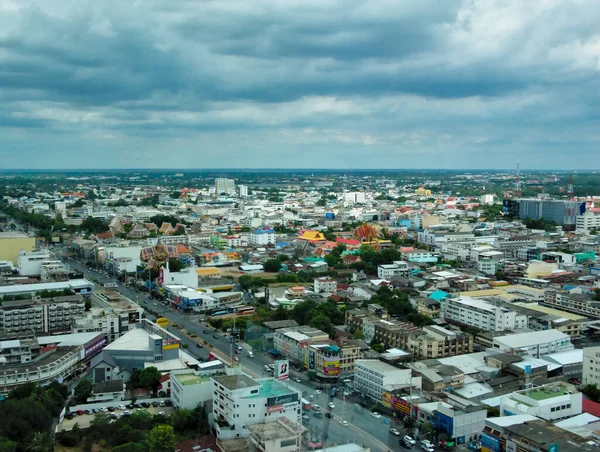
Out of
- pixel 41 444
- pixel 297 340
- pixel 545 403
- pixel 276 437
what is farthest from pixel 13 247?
pixel 545 403

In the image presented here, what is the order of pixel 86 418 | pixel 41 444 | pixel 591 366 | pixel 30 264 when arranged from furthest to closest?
pixel 30 264
pixel 591 366
pixel 86 418
pixel 41 444

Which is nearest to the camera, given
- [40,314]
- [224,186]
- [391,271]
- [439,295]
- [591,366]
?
[591,366]

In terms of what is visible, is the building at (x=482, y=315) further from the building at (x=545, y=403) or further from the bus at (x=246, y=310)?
the bus at (x=246, y=310)

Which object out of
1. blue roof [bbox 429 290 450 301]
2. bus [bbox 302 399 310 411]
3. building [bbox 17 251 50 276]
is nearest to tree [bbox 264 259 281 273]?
blue roof [bbox 429 290 450 301]

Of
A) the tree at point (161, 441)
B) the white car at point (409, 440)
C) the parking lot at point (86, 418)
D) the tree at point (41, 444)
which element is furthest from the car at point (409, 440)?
the tree at point (41, 444)

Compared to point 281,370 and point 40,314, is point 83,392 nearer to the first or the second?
point 281,370

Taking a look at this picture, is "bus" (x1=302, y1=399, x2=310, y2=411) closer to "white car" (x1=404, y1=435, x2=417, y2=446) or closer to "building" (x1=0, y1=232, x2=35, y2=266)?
"white car" (x1=404, y1=435, x2=417, y2=446)

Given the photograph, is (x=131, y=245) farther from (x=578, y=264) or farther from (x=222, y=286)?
(x=578, y=264)

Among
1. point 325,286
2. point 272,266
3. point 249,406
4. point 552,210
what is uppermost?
point 552,210

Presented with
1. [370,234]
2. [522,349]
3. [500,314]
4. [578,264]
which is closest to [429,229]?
[370,234]
